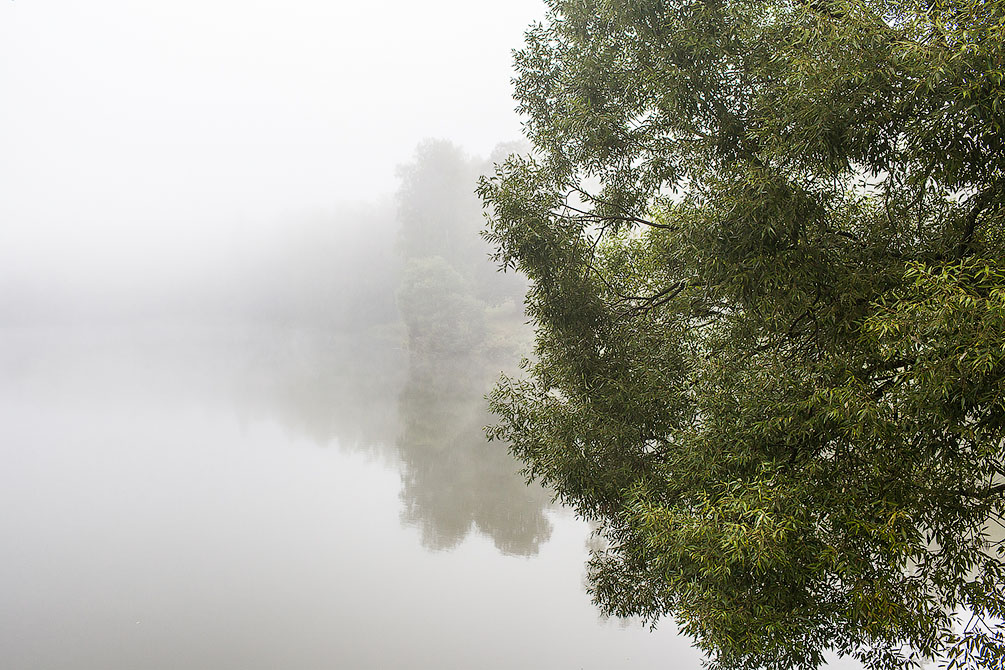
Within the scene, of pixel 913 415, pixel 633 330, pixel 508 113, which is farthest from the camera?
pixel 508 113

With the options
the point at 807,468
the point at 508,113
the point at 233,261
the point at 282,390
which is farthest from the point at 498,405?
the point at 508,113

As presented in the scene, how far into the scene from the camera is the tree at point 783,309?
13.0ft

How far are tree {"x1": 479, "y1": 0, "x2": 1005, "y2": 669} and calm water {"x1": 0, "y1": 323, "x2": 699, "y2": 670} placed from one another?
16.6 feet

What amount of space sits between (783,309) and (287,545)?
1259 centimetres

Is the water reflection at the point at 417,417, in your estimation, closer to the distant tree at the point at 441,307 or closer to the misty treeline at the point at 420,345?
the misty treeline at the point at 420,345

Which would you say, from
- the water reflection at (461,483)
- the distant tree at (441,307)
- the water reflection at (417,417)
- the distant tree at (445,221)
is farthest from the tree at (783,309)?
the distant tree at (445,221)

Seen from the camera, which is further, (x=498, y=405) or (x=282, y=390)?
(x=282, y=390)

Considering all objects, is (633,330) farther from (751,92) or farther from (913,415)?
(913,415)

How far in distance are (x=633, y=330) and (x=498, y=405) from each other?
1.71 m

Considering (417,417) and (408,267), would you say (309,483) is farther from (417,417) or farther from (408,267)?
(408,267)

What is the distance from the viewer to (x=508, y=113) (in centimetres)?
9338

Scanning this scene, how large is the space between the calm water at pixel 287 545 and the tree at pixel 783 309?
505 centimetres

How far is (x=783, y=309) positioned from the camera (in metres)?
4.87

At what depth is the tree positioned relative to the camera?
13.0 ft
